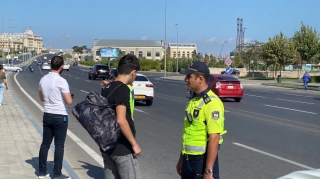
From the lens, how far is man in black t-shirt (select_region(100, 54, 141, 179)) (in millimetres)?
4977

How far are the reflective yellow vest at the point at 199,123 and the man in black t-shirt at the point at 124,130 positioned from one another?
0.64m

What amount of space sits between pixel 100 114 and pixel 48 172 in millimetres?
3549

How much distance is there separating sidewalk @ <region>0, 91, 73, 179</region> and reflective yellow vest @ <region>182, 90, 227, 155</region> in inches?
158

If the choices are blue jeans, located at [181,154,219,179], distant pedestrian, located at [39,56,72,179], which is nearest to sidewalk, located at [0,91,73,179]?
distant pedestrian, located at [39,56,72,179]

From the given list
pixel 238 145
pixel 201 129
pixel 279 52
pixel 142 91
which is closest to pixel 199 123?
pixel 201 129

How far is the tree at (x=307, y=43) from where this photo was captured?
5997cm

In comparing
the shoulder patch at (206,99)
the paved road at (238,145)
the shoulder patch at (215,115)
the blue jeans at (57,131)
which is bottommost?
the paved road at (238,145)

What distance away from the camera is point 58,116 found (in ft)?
24.1

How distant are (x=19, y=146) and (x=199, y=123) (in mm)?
6786

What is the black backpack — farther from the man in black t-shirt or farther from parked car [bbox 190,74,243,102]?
parked car [bbox 190,74,243,102]

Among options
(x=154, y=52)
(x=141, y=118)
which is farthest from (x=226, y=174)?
(x=154, y=52)

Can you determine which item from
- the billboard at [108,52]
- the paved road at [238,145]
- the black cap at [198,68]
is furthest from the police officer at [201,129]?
the billboard at [108,52]

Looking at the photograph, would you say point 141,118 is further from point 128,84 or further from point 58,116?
point 128,84

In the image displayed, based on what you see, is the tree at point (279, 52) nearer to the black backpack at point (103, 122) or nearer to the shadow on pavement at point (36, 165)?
the shadow on pavement at point (36, 165)
